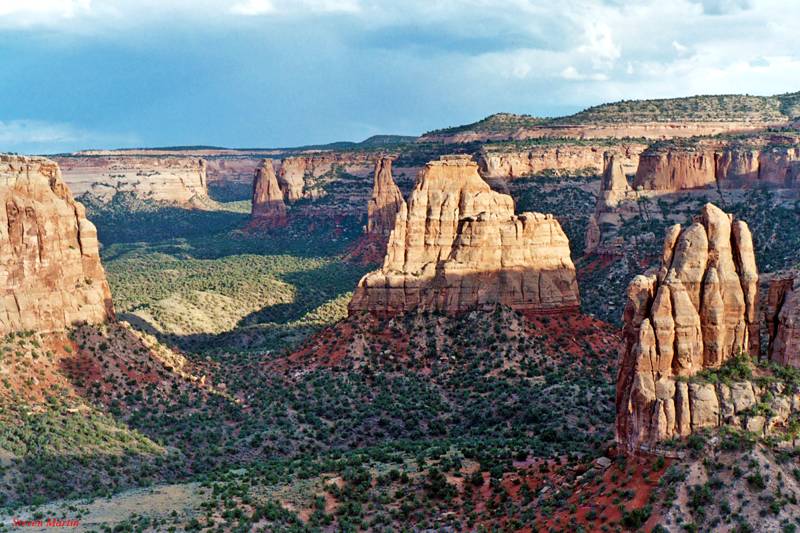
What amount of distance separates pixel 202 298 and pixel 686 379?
269 ft

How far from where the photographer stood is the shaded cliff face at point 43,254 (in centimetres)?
→ 6338

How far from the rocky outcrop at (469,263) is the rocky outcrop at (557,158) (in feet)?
172

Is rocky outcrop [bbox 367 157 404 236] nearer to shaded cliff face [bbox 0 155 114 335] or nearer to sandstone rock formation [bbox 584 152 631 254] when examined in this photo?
sandstone rock formation [bbox 584 152 631 254]

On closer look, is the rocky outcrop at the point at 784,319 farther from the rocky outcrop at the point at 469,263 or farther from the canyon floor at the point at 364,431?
the rocky outcrop at the point at 469,263

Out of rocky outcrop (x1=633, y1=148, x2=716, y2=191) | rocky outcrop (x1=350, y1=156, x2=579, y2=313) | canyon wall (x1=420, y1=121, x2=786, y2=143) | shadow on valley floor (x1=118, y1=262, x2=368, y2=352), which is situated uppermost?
canyon wall (x1=420, y1=121, x2=786, y2=143)

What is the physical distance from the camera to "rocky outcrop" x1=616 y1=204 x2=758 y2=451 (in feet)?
123

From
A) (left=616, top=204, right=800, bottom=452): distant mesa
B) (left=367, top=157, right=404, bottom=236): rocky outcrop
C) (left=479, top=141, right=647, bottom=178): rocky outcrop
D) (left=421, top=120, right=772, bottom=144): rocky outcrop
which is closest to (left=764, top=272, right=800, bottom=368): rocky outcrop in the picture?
(left=616, top=204, right=800, bottom=452): distant mesa

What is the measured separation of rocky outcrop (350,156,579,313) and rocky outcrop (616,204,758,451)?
1341 inches

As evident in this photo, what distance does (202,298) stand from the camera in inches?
4500

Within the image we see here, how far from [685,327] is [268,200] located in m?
151

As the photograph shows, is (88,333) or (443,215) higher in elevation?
(443,215)

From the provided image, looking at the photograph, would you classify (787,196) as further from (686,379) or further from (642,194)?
(686,379)

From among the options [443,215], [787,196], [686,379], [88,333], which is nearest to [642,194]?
[787,196]

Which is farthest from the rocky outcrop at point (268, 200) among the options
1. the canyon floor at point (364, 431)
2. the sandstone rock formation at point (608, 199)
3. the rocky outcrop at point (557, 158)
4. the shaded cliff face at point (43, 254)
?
the shaded cliff face at point (43, 254)
